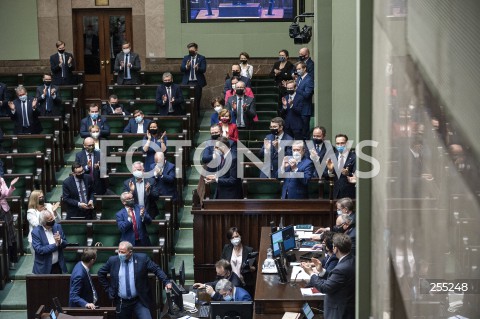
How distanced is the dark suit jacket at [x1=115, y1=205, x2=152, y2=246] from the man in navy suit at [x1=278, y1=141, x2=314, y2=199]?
190 cm

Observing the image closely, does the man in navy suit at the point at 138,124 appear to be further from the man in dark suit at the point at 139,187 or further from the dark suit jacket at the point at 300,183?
the dark suit jacket at the point at 300,183

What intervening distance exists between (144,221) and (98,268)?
83 cm

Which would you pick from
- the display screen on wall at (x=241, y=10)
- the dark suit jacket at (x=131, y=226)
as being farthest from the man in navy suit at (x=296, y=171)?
the display screen on wall at (x=241, y=10)

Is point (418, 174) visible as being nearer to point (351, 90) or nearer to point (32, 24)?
point (351, 90)

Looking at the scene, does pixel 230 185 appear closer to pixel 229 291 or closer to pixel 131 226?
pixel 131 226

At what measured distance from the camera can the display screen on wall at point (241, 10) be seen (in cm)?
1864

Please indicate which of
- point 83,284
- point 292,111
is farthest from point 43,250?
point 292,111

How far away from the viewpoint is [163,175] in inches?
494

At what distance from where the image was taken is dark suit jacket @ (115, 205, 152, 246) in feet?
37.0

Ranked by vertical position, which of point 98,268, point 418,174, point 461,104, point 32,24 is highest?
point 32,24

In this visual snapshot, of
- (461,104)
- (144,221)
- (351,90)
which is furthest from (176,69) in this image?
(461,104)

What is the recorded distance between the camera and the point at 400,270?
386 cm

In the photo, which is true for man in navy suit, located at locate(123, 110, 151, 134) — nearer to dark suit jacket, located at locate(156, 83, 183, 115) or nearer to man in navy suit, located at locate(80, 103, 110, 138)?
man in navy suit, located at locate(80, 103, 110, 138)

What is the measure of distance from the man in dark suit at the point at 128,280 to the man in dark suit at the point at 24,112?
17.6 feet
